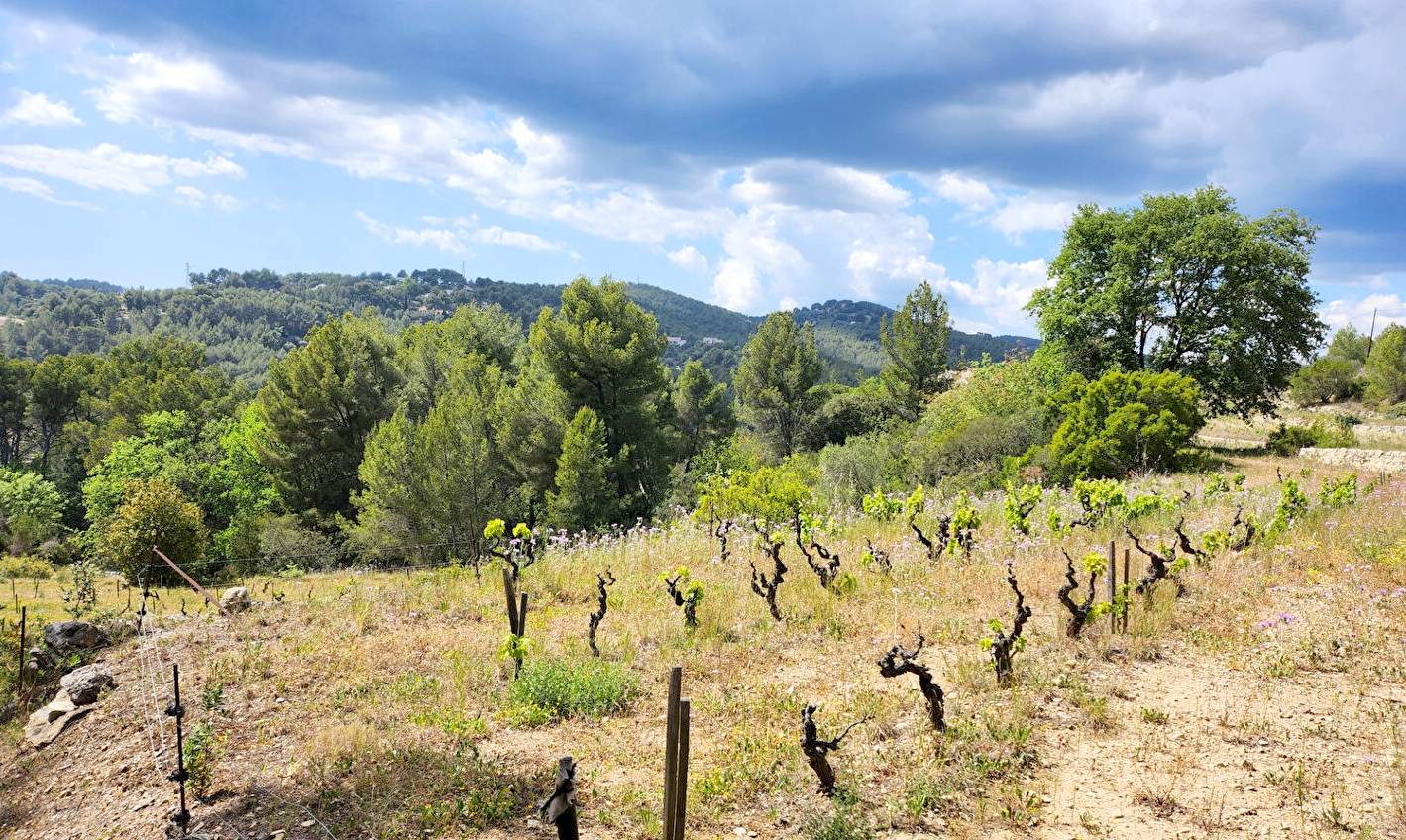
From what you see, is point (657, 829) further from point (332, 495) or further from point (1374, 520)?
point (332, 495)

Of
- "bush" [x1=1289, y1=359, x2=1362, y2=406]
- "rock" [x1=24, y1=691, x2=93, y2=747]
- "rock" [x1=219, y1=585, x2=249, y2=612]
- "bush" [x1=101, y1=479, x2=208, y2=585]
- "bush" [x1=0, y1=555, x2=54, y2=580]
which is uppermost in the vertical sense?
"bush" [x1=1289, y1=359, x2=1362, y2=406]

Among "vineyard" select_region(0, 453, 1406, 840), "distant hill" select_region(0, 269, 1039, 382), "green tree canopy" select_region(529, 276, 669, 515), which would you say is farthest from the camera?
"distant hill" select_region(0, 269, 1039, 382)

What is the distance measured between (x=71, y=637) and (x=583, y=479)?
671 inches

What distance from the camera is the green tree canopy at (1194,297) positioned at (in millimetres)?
20766

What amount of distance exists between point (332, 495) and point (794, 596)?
99.8ft

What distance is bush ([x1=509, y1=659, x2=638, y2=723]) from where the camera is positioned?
6.12 metres

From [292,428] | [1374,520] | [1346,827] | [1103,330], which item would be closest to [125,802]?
[1346,827]

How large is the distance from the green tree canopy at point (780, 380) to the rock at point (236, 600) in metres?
34.9

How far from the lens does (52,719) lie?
651cm

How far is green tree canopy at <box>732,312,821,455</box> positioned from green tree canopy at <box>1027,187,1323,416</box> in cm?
1966

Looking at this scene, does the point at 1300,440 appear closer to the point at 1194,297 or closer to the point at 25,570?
the point at 1194,297

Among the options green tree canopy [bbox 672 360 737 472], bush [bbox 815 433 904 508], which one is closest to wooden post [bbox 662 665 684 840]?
bush [bbox 815 433 904 508]

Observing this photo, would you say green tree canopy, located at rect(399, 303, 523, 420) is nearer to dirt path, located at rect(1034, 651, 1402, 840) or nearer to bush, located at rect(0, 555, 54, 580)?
bush, located at rect(0, 555, 54, 580)

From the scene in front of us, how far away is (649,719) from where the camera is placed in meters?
6.00
